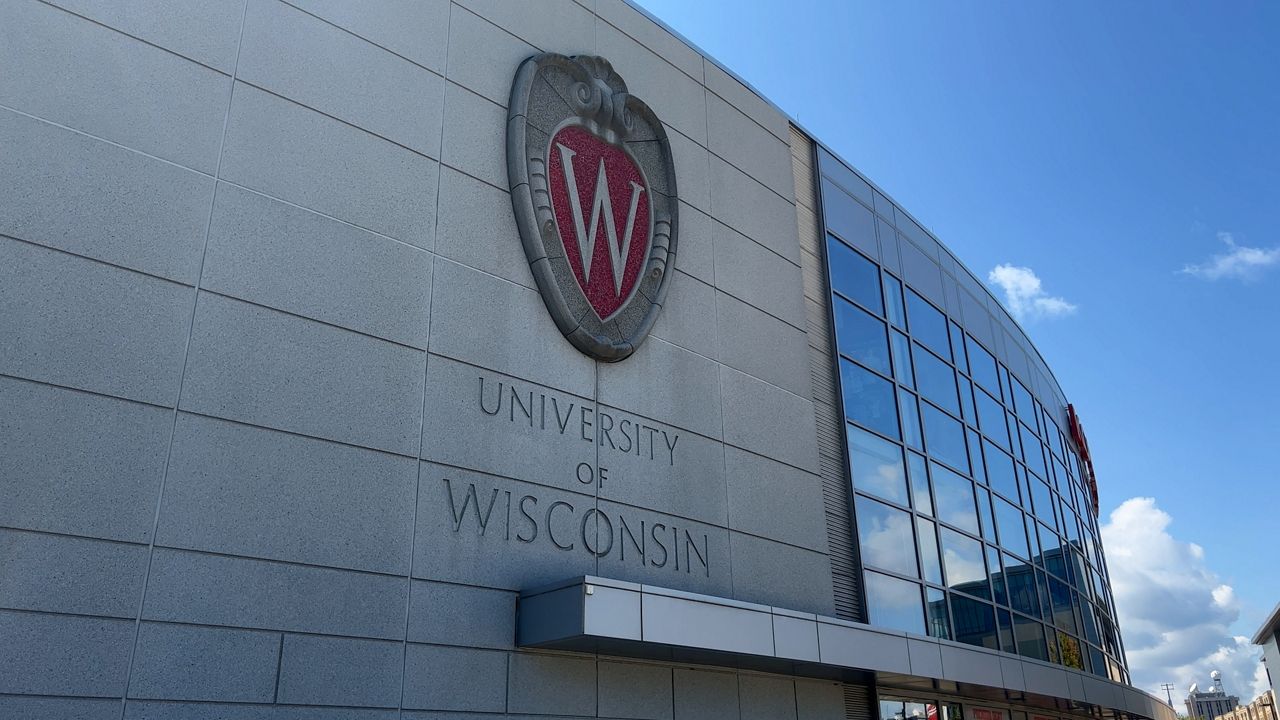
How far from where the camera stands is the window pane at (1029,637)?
1947 cm

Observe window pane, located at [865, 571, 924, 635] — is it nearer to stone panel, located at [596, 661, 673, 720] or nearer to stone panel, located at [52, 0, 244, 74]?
stone panel, located at [596, 661, 673, 720]

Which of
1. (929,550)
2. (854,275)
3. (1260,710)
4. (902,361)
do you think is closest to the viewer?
(929,550)

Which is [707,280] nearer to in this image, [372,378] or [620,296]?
[620,296]

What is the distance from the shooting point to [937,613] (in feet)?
54.9

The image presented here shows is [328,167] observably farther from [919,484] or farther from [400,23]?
[919,484]

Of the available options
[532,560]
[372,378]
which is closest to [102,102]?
[372,378]

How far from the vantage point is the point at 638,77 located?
579 inches

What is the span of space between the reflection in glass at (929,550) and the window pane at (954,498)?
1.80ft

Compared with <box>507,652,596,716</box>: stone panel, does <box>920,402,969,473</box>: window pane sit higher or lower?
higher

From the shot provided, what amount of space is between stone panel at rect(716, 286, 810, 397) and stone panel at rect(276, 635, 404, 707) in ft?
21.6

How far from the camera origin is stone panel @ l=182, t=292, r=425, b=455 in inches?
351

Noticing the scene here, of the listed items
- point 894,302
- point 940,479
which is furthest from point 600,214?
point 940,479

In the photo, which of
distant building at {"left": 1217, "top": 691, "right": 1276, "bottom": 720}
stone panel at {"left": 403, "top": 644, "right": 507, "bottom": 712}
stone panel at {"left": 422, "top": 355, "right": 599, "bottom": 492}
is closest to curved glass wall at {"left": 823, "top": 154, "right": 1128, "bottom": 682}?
stone panel at {"left": 422, "top": 355, "right": 599, "bottom": 492}

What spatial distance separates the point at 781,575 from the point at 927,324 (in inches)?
346
